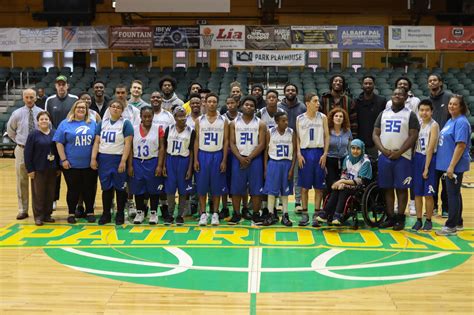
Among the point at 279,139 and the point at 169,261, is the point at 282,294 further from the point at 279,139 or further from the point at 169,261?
the point at 279,139

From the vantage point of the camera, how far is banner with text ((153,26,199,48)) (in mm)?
16469

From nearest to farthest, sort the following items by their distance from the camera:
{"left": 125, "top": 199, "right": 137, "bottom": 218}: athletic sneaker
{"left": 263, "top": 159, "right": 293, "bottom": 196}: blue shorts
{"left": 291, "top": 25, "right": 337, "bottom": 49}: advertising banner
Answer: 1. {"left": 263, "top": 159, "right": 293, "bottom": 196}: blue shorts
2. {"left": 125, "top": 199, "right": 137, "bottom": 218}: athletic sneaker
3. {"left": 291, "top": 25, "right": 337, "bottom": 49}: advertising banner

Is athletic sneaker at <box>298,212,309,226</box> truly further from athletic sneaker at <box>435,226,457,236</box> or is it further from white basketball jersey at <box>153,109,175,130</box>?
white basketball jersey at <box>153,109,175,130</box>

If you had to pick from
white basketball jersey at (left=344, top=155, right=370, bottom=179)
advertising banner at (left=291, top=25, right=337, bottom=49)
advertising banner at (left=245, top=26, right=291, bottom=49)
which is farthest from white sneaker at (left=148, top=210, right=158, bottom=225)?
advertising banner at (left=291, top=25, right=337, bottom=49)

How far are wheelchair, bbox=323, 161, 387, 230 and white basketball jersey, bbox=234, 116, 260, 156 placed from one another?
984 mm

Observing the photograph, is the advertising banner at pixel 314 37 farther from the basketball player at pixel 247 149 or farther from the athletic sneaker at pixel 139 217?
the athletic sneaker at pixel 139 217

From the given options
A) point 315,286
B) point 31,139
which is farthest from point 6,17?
point 315,286

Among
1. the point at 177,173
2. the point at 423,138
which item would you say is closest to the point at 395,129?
the point at 423,138

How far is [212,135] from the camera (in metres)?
6.52

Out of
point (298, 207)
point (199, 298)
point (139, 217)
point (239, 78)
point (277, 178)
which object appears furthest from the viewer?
point (239, 78)

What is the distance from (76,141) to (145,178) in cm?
84

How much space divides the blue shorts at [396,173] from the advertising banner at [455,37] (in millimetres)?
11002

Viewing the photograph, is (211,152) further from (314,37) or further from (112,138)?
(314,37)

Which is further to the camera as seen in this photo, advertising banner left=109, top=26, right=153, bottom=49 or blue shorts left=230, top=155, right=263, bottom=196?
advertising banner left=109, top=26, right=153, bottom=49
